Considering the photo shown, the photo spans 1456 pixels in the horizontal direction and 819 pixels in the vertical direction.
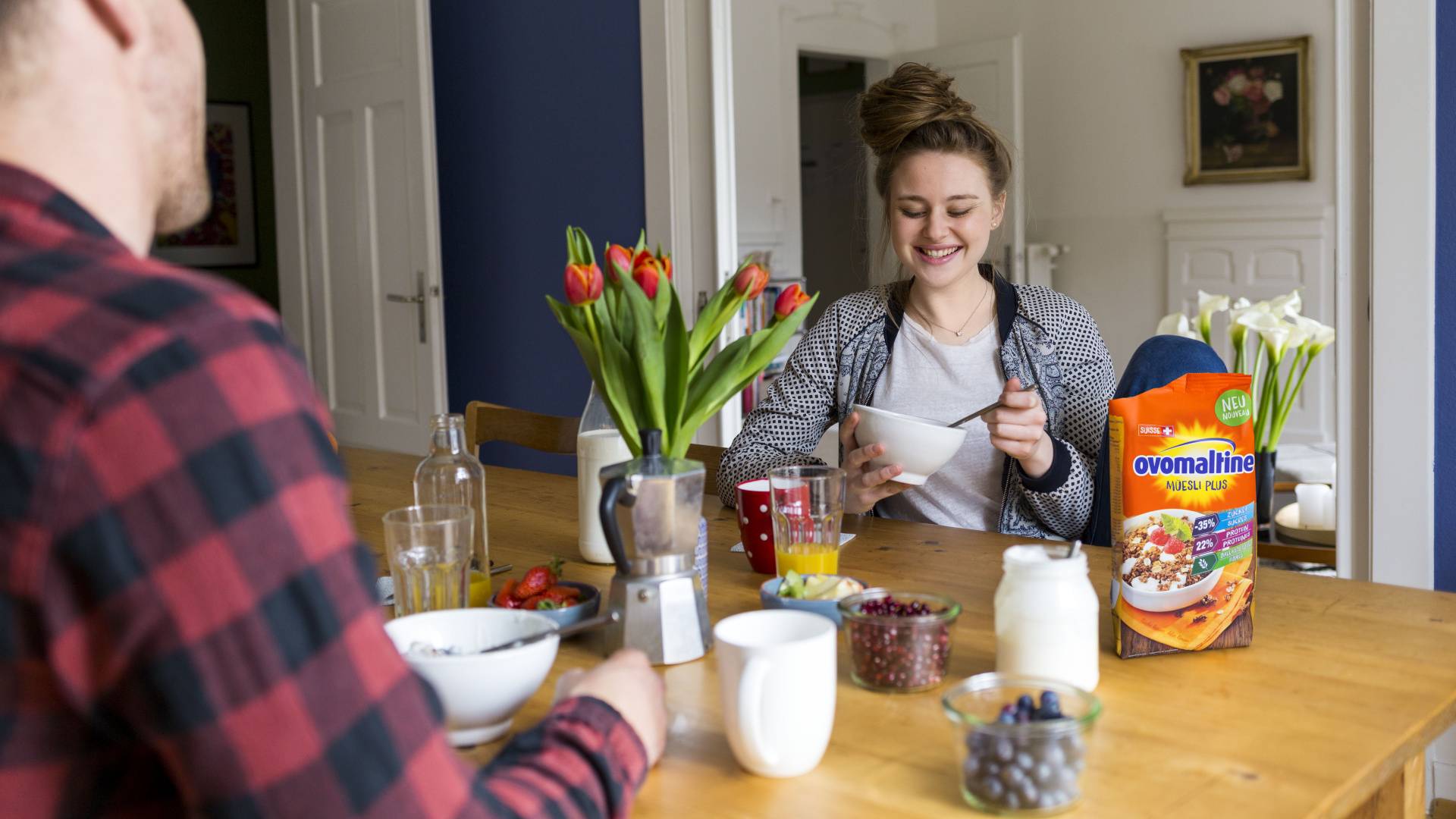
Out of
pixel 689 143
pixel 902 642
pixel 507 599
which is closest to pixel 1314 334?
pixel 902 642

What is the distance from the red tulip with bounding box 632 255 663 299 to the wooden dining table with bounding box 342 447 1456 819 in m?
0.34

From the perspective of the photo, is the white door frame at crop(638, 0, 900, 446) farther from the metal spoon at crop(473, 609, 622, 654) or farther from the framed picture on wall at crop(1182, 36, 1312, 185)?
the metal spoon at crop(473, 609, 622, 654)

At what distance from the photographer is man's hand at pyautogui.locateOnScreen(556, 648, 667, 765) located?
33.7 inches

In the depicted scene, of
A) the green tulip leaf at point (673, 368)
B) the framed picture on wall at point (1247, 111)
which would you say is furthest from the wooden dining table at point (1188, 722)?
the framed picture on wall at point (1247, 111)

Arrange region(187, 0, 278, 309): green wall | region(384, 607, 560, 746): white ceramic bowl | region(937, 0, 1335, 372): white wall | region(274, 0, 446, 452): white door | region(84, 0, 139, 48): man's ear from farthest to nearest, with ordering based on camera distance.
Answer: region(187, 0, 278, 309): green wall < region(937, 0, 1335, 372): white wall < region(274, 0, 446, 452): white door < region(384, 607, 560, 746): white ceramic bowl < region(84, 0, 139, 48): man's ear

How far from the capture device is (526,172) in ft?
14.7

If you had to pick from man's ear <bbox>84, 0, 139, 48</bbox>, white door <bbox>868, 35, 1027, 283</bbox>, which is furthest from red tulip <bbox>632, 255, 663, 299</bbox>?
white door <bbox>868, 35, 1027, 283</bbox>

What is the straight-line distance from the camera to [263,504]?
561mm

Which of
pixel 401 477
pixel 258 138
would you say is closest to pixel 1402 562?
pixel 401 477

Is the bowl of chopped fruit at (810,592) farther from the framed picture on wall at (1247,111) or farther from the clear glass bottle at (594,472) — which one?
the framed picture on wall at (1247,111)

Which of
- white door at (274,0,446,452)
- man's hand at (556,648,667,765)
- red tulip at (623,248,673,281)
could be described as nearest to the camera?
Result: man's hand at (556,648,667,765)

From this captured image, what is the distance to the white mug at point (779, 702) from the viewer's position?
0.93 meters

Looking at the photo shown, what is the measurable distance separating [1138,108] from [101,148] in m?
5.84

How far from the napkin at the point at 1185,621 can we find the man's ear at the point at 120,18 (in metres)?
0.91
